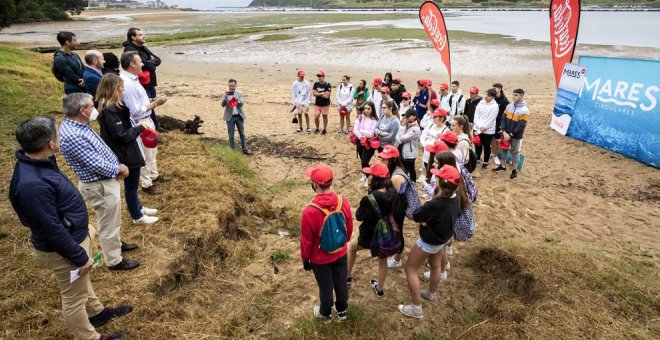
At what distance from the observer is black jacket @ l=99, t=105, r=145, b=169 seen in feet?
14.4

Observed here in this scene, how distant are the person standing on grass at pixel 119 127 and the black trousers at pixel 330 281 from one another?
2.72 meters

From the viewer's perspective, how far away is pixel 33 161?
2.85 metres

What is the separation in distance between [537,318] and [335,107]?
11.7m

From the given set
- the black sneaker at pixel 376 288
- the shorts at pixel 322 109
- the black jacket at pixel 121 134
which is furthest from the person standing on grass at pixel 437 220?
the shorts at pixel 322 109

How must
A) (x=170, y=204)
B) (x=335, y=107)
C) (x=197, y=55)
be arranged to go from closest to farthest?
(x=170, y=204)
(x=335, y=107)
(x=197, y=55)

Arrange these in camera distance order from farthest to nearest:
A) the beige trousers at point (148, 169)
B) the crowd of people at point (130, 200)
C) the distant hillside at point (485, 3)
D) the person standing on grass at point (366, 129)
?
the distant hillside at point (485, 3)
the person standing on grass at point (366, 129)
the beige trousers at point (148, 169)
the crowd of people at point (130, 200)

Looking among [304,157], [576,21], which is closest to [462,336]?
[304,157]

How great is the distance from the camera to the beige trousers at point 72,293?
3.00 m

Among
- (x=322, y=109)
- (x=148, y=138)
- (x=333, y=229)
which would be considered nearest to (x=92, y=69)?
(x=148, y=138)

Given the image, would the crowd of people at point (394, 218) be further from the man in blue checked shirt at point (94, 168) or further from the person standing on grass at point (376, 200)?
the man in blue checked shirt at point (94, 168)

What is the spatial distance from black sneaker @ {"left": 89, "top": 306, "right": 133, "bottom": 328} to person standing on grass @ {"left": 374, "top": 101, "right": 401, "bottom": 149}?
5.00 metres

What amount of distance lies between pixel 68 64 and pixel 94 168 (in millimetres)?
4052

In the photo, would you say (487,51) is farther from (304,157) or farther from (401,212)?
(401,212)

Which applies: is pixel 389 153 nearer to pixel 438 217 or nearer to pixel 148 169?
pixel 438 217
